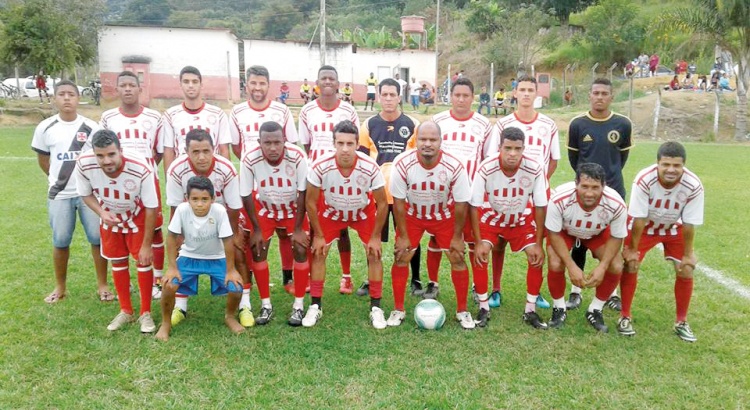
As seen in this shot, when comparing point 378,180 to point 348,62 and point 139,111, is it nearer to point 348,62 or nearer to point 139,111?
point 139,111

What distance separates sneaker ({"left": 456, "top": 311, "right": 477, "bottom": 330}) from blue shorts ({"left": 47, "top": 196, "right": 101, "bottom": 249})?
3.36 meters

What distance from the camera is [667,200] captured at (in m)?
4.54

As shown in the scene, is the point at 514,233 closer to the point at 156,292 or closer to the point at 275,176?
the point at 275,176

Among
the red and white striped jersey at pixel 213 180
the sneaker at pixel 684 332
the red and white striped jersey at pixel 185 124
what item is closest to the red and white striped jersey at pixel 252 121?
the red and white striped jersey at pixel 185 124

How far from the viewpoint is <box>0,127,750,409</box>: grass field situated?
3662mm

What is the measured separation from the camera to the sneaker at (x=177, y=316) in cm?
477

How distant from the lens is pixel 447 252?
4805 mm

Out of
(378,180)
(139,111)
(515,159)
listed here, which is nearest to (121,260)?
(139,111)

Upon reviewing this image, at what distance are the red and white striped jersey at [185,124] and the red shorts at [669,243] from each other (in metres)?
3.84

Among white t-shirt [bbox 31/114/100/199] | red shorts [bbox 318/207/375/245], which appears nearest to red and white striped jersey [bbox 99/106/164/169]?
white t-shirt [bbox 31/114/100/199]

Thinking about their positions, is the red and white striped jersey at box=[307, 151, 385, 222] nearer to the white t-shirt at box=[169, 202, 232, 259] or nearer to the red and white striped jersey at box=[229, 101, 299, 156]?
the white t-shirt at box=[169, 202, 232, 259]

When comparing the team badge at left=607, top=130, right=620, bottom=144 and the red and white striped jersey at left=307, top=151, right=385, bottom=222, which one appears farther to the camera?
the team badge at left=607, top=130, right=620, bottom=144

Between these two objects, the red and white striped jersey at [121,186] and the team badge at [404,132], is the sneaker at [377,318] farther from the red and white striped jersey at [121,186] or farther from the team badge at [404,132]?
the red and white striped jersey at [121,186]

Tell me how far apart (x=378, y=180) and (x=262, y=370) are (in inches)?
69.2
